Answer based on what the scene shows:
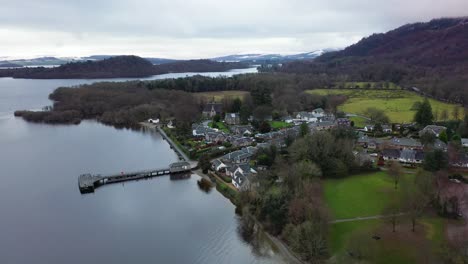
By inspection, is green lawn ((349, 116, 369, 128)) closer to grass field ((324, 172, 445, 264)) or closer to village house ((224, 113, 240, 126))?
village house ((224, 113, 240, 126))

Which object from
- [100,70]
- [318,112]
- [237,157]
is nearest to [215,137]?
[237,157]

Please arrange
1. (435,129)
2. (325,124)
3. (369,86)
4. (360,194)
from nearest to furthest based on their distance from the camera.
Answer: (360,194) < (435,129) < (325,124) < (369,86)

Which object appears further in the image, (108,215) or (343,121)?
(343,121)

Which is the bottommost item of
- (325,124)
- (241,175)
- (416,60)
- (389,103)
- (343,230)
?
(343,230)

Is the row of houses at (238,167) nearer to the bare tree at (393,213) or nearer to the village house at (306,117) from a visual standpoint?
the bare tree at (393,213)

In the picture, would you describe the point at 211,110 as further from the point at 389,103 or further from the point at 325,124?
the point at 389,103
